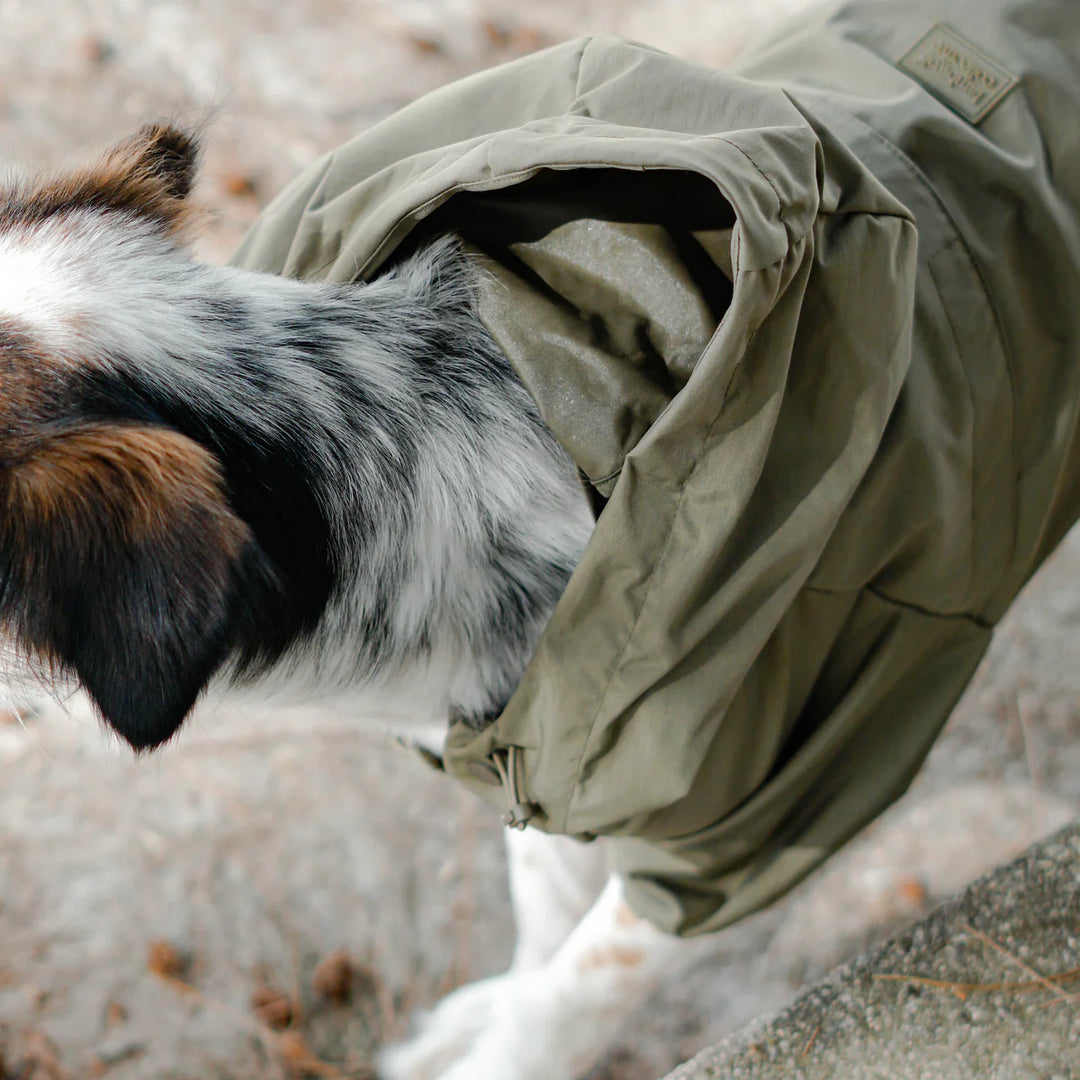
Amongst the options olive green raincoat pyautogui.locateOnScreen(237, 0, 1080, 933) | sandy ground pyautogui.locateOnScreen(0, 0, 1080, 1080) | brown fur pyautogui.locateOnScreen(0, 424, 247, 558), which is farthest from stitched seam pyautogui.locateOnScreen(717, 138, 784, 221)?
sandy ground pyautogui.locateOnScreen(0, 0, 1080, 1080)

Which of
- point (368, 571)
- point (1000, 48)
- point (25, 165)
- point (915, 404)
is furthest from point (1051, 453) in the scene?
point (25, 165)

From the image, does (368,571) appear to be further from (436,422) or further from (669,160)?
(669,160)

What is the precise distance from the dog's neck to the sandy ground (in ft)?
2.68

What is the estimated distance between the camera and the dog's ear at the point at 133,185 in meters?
1.32

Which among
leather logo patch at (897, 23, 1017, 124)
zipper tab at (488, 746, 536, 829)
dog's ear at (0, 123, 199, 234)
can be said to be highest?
leather logo patch at (897, 23, 1017, 124)

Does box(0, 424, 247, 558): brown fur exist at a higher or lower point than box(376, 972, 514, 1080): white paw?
higher

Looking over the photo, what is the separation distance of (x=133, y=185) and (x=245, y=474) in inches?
20.1

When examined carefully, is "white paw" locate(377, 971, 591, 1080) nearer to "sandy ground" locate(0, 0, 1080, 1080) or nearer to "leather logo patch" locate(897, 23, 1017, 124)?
"sandy ground" locate(0, 0, 1080, 1080)

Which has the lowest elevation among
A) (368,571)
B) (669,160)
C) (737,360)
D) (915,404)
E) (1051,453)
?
(368,571)

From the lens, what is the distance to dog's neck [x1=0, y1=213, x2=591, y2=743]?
115 cm

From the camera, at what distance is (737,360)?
1.05 meters

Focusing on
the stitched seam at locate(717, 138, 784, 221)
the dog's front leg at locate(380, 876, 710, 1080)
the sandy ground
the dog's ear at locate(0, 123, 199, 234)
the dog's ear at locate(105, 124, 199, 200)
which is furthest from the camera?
the sandy ground

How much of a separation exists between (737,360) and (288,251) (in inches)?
30.3

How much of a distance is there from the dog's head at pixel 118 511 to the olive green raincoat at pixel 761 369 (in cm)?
33
